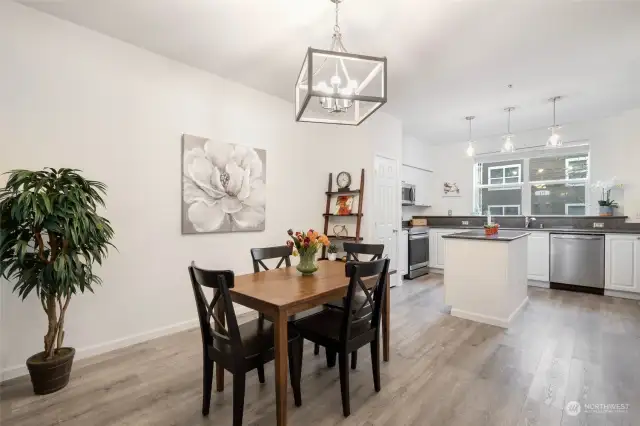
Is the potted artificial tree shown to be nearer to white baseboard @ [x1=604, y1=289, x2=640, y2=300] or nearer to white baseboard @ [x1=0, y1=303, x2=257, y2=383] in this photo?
white baseboard @ [x1=0, y1=303, x2=257, y2=383]

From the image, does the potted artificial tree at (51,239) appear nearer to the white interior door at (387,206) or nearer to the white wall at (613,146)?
the white interior door at (387,206)

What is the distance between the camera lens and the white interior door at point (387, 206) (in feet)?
15.5

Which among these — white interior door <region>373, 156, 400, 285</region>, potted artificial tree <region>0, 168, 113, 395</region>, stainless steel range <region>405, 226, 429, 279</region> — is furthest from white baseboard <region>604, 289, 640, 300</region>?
potted artificial tree <region>0, 168, 113, 395</region>

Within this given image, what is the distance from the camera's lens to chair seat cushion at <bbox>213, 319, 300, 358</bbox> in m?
1.74

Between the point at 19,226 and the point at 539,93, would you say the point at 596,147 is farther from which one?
the point at 19,226

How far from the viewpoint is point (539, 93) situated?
389 centimetres

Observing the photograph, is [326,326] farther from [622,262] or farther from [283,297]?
[622,262]

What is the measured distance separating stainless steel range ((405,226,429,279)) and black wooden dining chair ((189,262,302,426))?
3963 millimetres

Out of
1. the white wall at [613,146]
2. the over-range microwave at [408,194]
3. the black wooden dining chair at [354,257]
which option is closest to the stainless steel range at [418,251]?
the over-range microwave at [408,194]

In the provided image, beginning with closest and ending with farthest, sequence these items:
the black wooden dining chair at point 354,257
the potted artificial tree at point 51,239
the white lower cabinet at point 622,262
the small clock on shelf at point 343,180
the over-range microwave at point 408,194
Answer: the potted artificial tree at point 51,239, the black wooden dining chair at point 354,257, the white lower cabinet at point 622,262, the small clock on shelf at point 343,180, the over-range microwave at point 408,194

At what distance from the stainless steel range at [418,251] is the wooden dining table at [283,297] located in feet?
10.6

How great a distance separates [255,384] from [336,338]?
78 cm

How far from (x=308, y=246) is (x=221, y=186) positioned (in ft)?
5.32

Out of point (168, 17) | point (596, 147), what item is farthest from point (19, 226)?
point (596, 147)
